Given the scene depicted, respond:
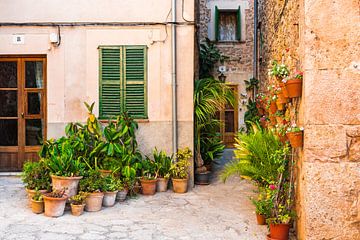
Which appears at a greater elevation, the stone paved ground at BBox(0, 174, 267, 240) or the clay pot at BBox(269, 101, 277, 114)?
the clay pot at BBox(269, 101, 277, 114)

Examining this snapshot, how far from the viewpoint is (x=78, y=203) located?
5.61 metres

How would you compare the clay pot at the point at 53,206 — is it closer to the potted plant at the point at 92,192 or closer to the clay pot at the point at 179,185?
the potted plant at the point at 92,192

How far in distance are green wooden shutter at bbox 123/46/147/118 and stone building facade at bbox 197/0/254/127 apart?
739 centimetres

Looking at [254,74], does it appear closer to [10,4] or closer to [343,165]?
[10,4]

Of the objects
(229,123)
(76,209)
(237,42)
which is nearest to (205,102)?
(76,209)

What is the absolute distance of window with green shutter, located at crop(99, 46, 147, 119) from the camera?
7219mm

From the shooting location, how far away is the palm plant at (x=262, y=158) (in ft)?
16.7

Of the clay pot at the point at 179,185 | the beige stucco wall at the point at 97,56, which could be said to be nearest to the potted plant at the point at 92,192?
the clay pot at the point at 179,185

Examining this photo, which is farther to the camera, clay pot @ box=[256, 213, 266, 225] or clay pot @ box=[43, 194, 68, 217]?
clay pot @ box=[43, 194, 68, 217]

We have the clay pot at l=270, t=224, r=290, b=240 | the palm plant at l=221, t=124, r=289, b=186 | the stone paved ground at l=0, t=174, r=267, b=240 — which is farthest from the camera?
the palm plant at l=221, t=124, r=289, b=186

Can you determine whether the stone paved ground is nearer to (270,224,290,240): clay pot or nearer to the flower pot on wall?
the flower pot on wall

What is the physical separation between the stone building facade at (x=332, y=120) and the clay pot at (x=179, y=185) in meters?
2.93

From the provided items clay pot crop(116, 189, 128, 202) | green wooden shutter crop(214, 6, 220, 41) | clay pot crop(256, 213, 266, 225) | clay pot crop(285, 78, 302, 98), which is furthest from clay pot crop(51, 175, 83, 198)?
green wooden shutter crop(214, 6, 220, 41)

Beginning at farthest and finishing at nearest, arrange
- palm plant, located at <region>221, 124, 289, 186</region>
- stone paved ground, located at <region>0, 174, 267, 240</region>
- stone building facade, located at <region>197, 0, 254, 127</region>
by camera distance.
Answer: stone building facade, located at <region>197, 0, 254, 127</region>, palm plant, located at <region>221, 124, 289, 186</region>, stone paved ground, located at <region>0, 174, 267, 240</region>
